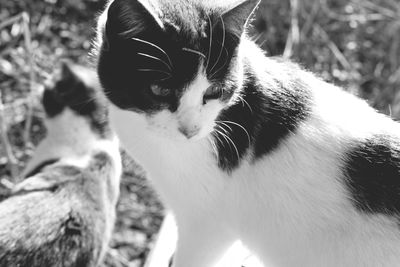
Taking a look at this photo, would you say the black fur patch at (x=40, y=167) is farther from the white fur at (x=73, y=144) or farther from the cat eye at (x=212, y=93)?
the cat eye at (x=212, y=93)

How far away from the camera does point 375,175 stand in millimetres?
1885

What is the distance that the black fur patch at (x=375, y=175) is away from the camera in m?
1.86

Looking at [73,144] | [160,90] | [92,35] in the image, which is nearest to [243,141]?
[160,90]

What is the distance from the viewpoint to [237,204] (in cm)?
204

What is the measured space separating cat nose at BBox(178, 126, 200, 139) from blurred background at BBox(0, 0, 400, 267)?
1529mm

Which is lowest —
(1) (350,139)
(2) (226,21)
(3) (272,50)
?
(3) (272,50)

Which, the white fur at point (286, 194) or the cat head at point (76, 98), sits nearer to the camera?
the white fur at point (286, 194)

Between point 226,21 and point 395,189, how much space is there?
0.77 m

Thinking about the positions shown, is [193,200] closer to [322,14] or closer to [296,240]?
[296,240]

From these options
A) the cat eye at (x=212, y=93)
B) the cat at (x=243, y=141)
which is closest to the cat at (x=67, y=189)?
the cat at (x=243, y=141)

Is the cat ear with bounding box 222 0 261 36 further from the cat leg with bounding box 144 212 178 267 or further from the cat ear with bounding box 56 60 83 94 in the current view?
the cat ear with bounding box 56 60 83 94

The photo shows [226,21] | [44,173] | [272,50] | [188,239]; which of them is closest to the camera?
[226,21]

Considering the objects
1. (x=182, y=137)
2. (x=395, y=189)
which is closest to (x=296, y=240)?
(x=395, y=189)

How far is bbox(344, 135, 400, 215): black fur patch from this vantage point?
186cm
